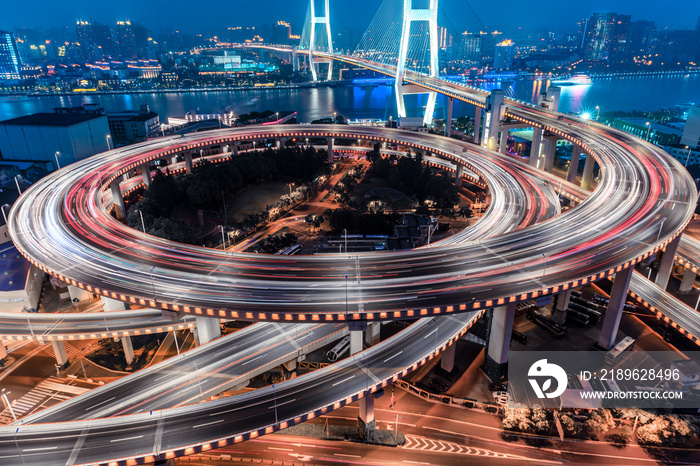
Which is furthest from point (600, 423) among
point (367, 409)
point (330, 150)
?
point (330, 150)

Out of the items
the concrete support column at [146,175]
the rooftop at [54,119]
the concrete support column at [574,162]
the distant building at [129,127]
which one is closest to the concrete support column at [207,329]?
the concrete support column at [146,175]

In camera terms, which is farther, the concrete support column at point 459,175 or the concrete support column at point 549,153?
the concrete support column at point 549,153

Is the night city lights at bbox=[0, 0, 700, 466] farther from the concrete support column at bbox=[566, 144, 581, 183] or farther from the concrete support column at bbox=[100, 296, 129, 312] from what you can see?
the concrete support column at bbox=[566, 144, 581, 183]

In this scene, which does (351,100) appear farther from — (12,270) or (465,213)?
(12,270)

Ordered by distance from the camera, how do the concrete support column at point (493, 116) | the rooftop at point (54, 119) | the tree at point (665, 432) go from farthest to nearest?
the rooftop at point (54, 119)
the concrete support column at point (493, 116)
the tree at point (665, 432)

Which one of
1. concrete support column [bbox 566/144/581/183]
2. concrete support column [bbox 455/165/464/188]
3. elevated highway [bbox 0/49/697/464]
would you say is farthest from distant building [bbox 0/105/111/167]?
concrete support column [bbox 566/144/581/183]

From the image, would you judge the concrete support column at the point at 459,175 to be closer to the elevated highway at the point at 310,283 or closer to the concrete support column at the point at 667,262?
the elevated highway at the point at 310,283

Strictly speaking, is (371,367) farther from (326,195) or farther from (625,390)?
(326,195)
